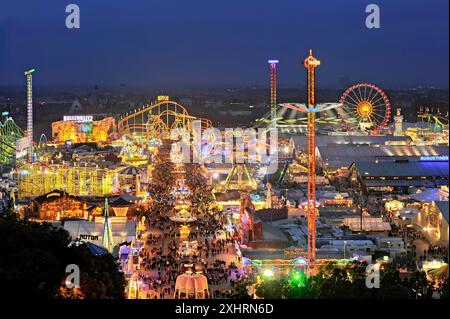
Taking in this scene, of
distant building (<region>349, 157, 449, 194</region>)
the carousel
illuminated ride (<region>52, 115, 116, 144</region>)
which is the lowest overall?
the carousel

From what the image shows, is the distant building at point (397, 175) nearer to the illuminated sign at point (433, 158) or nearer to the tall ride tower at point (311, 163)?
the illuminated sign at point (433, 158)

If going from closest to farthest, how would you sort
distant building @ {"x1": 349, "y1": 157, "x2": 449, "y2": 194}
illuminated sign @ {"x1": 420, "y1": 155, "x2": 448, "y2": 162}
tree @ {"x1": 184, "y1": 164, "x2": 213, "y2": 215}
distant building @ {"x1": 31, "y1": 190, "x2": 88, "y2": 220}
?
distant building @ {"x1": 31, "y1": 190, "x2": 88, "y2": 220} < tree @ {"x1": 184, "y1": 164, "x2": 213, "y2": 215} < distant building @ {"x1": 349, "y1": 157, "x2": 449, "y2": 194} < illuminated sign @ {"x1": 420, "y1": 155, "x2": 448, "y2": 162}

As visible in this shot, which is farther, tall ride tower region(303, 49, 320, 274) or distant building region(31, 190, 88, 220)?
distant building region(31, 190, 88, 220)

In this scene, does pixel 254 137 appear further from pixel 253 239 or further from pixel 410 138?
pixel 253 239

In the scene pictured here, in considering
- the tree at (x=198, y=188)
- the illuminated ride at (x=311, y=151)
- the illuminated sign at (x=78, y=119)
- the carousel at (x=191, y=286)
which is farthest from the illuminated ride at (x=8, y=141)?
the illuminated ride at (x=311, y=151)

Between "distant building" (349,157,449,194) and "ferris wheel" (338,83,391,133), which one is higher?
"ferris wheel" (338,83,391,133)

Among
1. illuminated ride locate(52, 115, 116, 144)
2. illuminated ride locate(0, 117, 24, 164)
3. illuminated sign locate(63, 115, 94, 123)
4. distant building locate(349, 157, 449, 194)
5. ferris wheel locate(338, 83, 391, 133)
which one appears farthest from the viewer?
illuminated sign locate(63, 115, 94, 123)

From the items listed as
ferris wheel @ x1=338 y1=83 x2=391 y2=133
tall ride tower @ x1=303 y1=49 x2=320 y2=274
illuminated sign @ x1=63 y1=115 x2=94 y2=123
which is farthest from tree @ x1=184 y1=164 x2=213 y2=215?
illuminated sign @ x1=63 y1=115 x2=94 y2=123

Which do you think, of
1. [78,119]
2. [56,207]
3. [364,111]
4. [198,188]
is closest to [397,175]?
[198,188]

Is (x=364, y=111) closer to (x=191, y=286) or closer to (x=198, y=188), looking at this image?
(x=198, y=188)

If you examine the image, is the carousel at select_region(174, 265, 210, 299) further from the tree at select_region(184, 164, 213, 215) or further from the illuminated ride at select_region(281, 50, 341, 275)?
the tree at select_region(184, 164, 213, 215)
